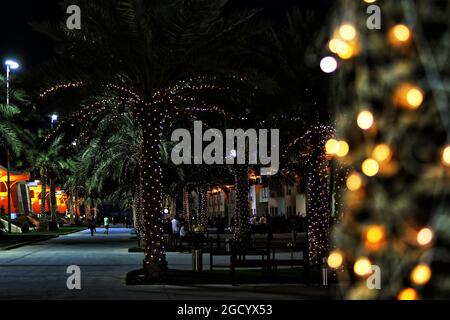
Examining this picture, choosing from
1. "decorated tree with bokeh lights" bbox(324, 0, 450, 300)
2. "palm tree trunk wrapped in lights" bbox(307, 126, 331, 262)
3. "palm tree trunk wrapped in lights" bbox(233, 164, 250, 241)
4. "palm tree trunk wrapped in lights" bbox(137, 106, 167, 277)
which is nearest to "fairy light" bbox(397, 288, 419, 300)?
"decorated tree with bokeh lights" bbox(324, 0, 450, 300)

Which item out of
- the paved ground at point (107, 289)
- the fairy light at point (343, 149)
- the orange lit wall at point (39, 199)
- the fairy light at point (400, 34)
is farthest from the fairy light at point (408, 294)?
the orange lit wall at point (39, 199)

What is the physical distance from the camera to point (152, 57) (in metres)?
17.5

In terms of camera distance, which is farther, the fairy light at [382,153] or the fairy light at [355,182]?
the fairy light at [355,182]

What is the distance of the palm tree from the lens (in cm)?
1720

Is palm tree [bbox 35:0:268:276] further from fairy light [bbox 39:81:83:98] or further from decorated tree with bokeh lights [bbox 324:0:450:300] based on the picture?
decorated tree with bokeh lights [bbox 324:0:450:300]

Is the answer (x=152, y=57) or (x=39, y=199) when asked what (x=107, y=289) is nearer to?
(x=152, y=57)

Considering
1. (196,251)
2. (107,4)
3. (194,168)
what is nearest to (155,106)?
(107,4)

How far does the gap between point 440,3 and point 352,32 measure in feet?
1.31

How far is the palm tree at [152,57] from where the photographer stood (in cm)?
1720

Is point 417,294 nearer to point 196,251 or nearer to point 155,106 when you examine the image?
point 155,106

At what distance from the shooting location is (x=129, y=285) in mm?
16906

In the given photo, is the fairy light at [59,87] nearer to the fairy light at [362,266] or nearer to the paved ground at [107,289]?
the paved ground at [107,289]

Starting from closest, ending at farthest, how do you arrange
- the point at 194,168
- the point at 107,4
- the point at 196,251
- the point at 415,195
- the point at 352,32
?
the point at 415,195, the point at 352,32, the point at 107,4, the point at 196,251, the point at 194,168

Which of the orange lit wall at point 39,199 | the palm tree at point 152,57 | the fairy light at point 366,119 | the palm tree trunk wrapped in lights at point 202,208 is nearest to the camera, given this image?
the fairy light at point 366,119
